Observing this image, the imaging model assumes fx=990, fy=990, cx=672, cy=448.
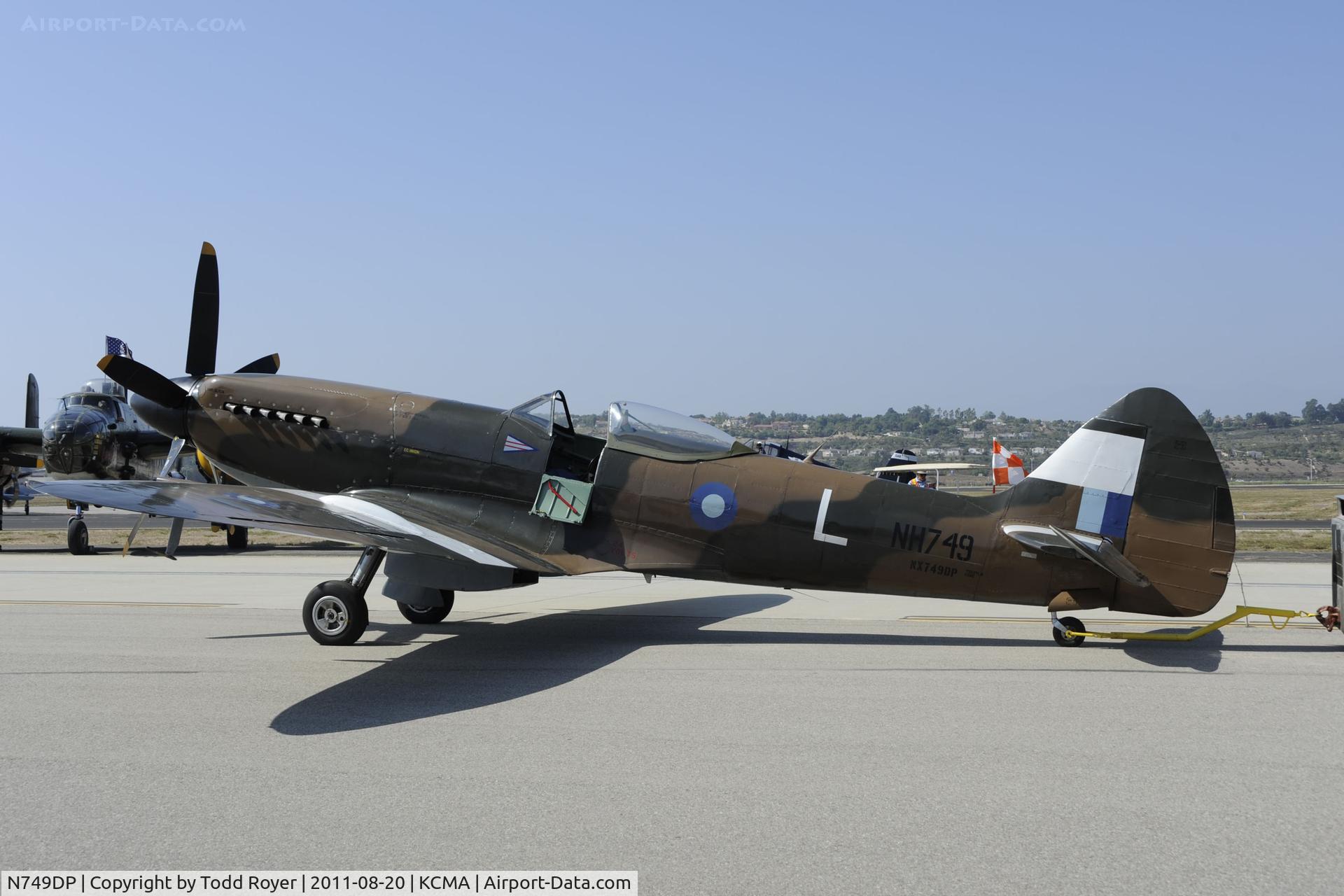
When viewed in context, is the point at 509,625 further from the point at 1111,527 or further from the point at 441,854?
the point at 441,854

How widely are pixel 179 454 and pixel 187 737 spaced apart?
6912 mm

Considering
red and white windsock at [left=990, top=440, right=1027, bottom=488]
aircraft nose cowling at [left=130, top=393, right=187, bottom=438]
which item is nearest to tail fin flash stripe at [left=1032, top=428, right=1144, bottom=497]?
aircraft nose cowling at [left=130, top=393, right=187, bottom=438]

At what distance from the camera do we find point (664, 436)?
9.80 metres

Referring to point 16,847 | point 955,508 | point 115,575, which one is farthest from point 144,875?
point 115,575

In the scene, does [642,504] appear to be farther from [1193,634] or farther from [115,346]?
[115,346]

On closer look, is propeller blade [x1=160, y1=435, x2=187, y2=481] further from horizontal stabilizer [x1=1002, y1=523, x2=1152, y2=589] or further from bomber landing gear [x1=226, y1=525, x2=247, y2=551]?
bomber landing gear [x1=226, y1=525, x2=247, y2=551]

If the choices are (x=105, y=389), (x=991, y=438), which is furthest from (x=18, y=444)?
(x=991, y=438)

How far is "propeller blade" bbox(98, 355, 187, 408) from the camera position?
416 inches

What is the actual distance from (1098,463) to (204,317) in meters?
9.92

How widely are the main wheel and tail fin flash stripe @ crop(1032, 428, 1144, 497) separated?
613cm

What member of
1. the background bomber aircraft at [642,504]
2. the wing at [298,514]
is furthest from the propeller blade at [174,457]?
the wing at [298,514]

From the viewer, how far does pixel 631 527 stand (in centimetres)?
952

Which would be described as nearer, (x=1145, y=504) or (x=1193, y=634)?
(x=1145, y=504)

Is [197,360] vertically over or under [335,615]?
over
